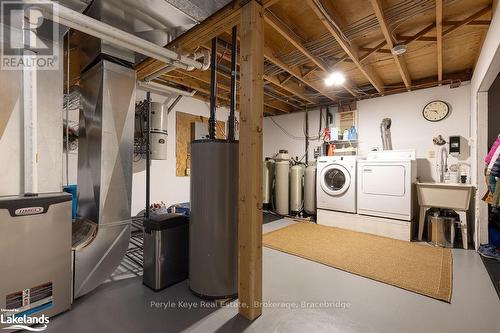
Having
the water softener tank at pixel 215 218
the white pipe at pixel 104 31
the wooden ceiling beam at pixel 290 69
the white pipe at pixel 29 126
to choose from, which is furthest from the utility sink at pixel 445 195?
the white pipe at pixel 29 126

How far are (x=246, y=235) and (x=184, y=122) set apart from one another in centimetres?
366

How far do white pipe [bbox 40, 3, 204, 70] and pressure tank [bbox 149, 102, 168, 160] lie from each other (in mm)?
1530

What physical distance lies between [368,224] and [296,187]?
1.60m

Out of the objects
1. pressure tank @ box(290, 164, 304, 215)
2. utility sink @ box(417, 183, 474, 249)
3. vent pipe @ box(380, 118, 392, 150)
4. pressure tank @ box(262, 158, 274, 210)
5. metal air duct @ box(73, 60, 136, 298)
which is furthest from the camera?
pressure tank @ box(262, 158, 274, 210)

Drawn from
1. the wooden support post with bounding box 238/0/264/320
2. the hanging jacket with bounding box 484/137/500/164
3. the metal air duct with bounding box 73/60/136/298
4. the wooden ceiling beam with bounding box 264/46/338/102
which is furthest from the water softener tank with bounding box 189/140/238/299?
the hanging jacket with bounding box 484/137/500/164

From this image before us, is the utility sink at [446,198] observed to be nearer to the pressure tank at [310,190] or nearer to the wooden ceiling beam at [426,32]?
the pressure tank at [310,190]

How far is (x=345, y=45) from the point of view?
263 centimetres

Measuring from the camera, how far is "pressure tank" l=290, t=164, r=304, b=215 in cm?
505

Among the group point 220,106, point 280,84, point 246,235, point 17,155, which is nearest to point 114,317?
point 246,235

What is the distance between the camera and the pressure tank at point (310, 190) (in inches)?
192

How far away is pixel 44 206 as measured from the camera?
162 centimetres

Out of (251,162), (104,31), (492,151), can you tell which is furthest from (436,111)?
(104,31)

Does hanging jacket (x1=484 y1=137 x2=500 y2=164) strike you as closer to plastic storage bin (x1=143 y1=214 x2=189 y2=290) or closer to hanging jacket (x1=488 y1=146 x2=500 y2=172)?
hanging jacket (x1=488 y1=146 x2=500 y2=172)

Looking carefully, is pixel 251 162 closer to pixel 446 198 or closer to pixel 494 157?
pixel 494 157
